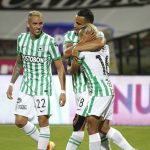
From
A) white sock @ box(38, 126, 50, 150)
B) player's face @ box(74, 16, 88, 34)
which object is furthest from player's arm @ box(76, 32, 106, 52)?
white sock @ box(38, 126, 50, 150)

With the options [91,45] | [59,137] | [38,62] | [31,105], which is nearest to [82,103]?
[31,105]

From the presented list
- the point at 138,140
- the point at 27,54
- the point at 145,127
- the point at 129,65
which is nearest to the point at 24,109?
the point at 27,54

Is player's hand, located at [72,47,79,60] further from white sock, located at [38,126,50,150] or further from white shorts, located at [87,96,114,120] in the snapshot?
Result: white sock, located at [38,126,50,150]

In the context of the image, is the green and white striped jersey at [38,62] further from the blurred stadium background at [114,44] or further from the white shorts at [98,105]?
the blurred stadium background at [114,44]

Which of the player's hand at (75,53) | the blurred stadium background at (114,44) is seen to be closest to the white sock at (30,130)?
the player's hand at (75,53)

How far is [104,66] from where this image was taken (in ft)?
25.7

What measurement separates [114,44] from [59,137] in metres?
7.66

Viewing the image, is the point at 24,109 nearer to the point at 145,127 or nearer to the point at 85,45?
the point at 85,45

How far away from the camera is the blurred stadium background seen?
1252cm

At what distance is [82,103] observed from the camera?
8.45 m

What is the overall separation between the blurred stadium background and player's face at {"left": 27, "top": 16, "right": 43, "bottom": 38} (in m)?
4.17

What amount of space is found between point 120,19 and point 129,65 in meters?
2.50

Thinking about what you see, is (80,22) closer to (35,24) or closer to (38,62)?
(35,24)

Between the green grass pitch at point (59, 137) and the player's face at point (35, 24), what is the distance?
2.04 metres
